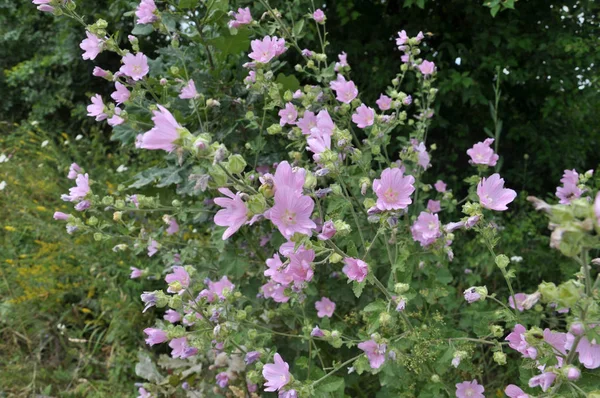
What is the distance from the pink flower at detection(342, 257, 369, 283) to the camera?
1352 millimetres

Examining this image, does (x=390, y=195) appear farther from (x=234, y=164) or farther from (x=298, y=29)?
(x=298, y=29)

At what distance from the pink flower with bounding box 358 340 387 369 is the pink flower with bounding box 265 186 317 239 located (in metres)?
0.61

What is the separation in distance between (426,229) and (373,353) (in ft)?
1.59

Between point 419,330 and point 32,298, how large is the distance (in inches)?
101

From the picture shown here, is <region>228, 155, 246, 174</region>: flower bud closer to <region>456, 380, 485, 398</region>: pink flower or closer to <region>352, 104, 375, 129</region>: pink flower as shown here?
<region>352, 104, 375, 129</region>: pink flower

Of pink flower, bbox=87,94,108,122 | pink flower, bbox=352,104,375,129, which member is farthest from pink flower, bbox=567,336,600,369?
pink flower, bbox=87,94,108,122

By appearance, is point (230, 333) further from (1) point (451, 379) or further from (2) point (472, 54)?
(2) point (472, 54)

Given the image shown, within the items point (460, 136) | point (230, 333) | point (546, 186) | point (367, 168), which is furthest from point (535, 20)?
point (230, 333)

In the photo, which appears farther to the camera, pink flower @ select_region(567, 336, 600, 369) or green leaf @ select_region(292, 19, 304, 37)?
green leaf @ select_region(292, 19, 304, 37)

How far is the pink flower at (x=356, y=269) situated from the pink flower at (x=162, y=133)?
1.84 ft

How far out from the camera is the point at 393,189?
4.74ft

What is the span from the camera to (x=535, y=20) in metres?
3.28

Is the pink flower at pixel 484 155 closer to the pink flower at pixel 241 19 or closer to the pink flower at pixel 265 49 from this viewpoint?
the pink flower at pixel 265 49

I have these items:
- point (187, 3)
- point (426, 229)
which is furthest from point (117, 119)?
point (426, 229)
